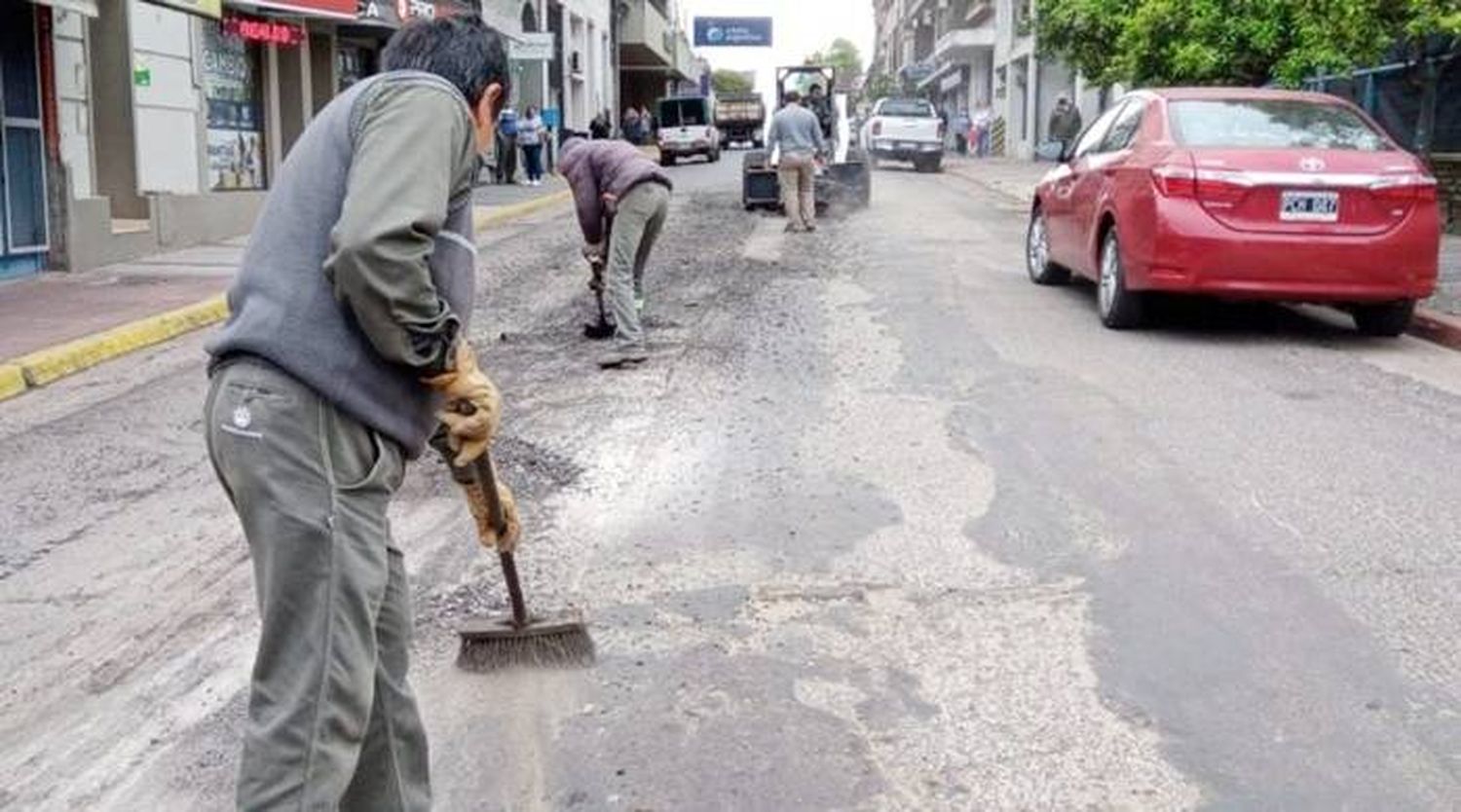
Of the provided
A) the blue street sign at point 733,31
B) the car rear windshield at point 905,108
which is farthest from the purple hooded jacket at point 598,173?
the blue street sign at point 733,31

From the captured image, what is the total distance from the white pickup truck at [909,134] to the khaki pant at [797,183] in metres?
19.9

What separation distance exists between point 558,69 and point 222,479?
40.7 meters

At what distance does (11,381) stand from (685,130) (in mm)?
37962

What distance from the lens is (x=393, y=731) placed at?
2979mm

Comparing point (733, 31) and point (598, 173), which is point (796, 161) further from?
point (733, 31)

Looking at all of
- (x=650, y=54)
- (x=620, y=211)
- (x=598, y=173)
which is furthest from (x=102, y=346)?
(x=650, y=54)

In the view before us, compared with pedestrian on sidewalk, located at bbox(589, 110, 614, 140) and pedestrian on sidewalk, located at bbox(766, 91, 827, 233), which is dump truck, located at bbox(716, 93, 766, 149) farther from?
pedestrian on sidewalk, located at bbox(589, 110, 614, 140)

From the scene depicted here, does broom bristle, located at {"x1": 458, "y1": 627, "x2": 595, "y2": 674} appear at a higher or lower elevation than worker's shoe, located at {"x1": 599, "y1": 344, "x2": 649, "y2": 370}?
lower

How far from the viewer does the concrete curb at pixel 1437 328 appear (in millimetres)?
9695

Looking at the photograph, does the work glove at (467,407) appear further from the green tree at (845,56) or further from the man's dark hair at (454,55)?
the green tree at (845,56)

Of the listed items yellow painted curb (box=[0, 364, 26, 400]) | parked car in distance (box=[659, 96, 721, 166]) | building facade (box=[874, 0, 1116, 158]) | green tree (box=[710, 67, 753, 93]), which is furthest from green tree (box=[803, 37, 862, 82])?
yellow painted curb (box=[0, 364, 26, 400])

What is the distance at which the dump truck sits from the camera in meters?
57.2

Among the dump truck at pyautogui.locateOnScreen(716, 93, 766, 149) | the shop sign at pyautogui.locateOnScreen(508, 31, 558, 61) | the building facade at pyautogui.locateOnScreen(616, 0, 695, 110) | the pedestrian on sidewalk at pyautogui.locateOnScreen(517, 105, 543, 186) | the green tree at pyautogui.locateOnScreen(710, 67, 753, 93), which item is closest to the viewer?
the shop sign at pyautogui.locateOnScreen(508, 31, 558, 61)

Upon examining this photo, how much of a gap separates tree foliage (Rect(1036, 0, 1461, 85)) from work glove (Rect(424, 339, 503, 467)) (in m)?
10.0
